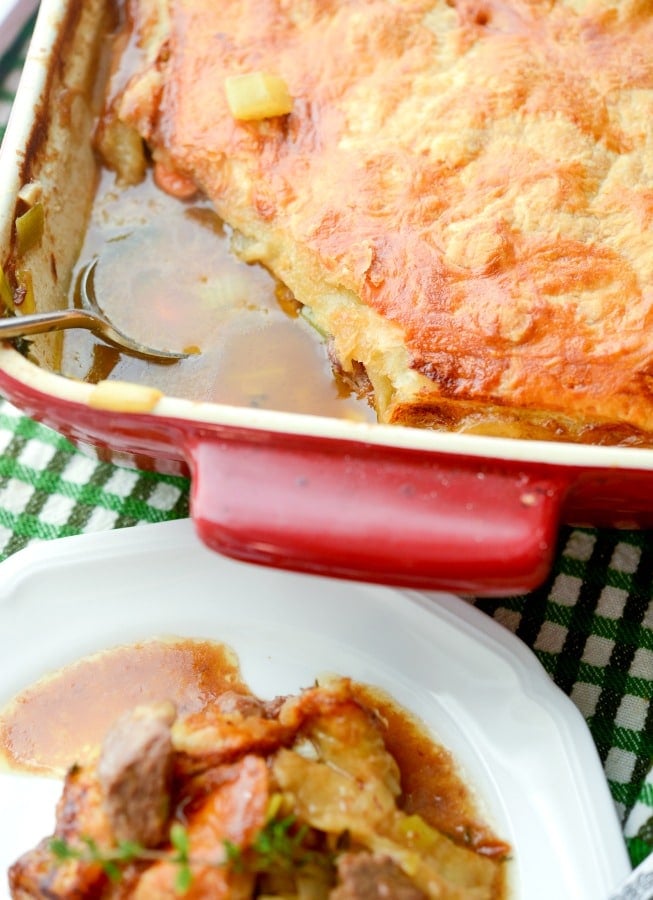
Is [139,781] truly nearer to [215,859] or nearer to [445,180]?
[215,859]

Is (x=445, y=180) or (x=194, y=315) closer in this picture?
(x=445, y=180)

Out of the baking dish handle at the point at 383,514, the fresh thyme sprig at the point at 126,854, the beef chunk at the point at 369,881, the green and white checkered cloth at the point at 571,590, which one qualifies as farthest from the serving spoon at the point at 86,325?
the beef chunk at the point at 369,881

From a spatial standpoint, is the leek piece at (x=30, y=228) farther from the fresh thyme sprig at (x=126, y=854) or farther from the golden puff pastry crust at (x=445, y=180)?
the fresh thyme sprig at (x=126, y=854)

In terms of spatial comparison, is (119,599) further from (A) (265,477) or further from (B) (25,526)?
(A) (265,477)

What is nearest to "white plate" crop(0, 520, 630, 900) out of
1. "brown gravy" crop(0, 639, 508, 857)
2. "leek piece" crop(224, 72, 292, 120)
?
"brown gravy" crop(0, 639, 508, 857)

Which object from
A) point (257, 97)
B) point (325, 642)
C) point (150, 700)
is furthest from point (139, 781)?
point (257, 97)

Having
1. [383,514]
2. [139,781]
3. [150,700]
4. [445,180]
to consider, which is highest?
[445,180]

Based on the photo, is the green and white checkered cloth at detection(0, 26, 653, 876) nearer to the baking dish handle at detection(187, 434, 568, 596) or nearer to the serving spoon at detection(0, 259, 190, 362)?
the serving spoon at detection(0, 259, 190, 362)
